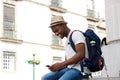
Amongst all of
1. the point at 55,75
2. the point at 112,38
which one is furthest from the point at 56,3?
the point at 55,75

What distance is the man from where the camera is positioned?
3600 millimetres

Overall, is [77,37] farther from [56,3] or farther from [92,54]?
[56,3]

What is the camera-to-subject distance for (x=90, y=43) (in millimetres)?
3697

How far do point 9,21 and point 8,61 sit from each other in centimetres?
266

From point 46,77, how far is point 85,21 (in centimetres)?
3190

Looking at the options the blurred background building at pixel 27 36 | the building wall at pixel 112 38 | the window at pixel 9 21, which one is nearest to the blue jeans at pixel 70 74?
the building wall at pixel 112 38

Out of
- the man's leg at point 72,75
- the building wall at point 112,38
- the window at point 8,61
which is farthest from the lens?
the window at point 8,61

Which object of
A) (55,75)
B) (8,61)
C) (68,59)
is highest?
(68,59)

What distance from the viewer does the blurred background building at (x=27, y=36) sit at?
26578 mm

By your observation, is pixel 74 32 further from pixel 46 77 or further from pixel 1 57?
pixel 1 57

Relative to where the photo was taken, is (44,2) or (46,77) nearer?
(46,77)

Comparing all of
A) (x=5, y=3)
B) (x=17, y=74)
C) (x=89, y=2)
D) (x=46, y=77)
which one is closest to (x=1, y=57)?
(x=17, y=74)

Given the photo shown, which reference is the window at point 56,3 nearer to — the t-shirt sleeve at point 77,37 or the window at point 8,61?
the window at point 8,61

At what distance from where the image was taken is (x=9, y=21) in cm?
2725
